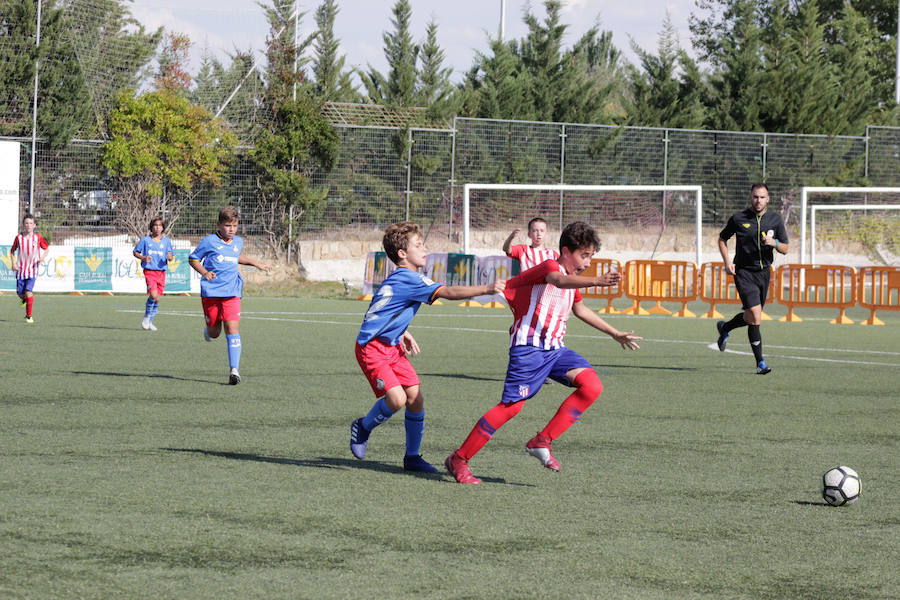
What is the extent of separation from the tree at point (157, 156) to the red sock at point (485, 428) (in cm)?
2761

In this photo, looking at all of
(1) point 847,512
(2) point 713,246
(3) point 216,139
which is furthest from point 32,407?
(2) point 713,246

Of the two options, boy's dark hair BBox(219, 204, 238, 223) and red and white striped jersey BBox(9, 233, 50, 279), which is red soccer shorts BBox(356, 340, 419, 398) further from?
red and white striped jersey BBox(9, 233, 50, 279)

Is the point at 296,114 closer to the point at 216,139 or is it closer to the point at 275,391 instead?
the point at 216,139

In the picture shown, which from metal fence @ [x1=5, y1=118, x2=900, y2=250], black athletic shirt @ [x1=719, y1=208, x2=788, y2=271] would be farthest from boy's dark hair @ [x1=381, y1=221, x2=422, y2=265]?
metal fence @ [x1=5, y1=118, x2=900, y2=250]

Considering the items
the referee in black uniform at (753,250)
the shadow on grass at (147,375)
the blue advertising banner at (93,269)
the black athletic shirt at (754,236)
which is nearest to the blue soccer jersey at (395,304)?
the shadow on grass at (147,375)

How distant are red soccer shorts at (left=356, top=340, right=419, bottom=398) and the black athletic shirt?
7898 mm

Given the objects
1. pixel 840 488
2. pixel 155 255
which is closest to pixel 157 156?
pixel 155 255

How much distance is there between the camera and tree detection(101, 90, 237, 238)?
110 feet

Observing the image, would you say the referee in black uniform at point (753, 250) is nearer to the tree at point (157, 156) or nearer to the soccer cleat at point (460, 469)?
the soccer cleat at point (460, 469)

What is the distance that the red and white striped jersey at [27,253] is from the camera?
67.0 feet

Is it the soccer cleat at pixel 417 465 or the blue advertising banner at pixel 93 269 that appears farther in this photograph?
the blue advertising banner at pixel 93 269

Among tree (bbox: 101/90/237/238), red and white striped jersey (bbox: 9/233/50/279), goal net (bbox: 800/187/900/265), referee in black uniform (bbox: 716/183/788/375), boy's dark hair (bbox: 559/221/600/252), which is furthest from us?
goal net (bbox: 800/187/900/265)

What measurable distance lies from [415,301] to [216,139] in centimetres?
2917

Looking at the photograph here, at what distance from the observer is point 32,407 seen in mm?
9773
